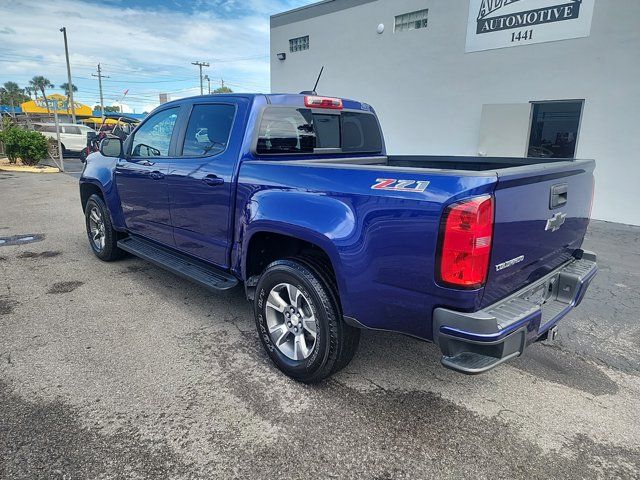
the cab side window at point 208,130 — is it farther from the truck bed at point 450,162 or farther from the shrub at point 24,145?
the shrub at point 24,145

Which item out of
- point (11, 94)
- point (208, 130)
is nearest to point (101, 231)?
point (208, 130)

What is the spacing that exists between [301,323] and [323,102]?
1979 mm

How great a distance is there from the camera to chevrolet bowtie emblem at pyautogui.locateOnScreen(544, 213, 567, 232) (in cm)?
256

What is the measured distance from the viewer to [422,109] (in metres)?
10.9

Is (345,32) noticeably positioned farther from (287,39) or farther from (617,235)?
(617,235)

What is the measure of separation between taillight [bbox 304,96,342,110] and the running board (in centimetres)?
160

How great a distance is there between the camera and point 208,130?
3.71 metres

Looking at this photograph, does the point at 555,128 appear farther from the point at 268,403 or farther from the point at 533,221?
the point at 268,403

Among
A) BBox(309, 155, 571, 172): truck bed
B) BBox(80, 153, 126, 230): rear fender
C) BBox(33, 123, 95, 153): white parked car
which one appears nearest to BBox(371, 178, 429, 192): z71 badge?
BBox(309, 155, 571, 172): truck bed

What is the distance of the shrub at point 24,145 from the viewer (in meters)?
16.6

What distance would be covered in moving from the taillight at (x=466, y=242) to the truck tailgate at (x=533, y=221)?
0.08 metres

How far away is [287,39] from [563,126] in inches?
361

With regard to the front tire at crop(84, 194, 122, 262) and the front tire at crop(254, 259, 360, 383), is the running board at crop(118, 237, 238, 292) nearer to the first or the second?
the front tire at crop(84, 194, 122, 262)

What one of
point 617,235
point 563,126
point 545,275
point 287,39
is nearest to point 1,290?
point 545,275
